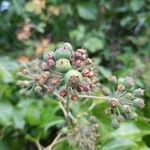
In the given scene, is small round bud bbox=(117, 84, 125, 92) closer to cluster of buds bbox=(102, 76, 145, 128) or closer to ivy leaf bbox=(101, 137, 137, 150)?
cluster of buds bbox=(102, 76, 145, 128)

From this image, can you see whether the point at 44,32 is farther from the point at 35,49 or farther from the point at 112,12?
the point at 112,12

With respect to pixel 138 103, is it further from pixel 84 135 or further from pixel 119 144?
pixel 119 144

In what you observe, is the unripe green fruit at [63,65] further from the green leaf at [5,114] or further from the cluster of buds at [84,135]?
the green leaf at [5,114]

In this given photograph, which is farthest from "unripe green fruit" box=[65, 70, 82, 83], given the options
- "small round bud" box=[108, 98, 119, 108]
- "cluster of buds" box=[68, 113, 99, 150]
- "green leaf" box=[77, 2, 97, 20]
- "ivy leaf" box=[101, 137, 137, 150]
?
"green leaf" box=[77, 2, 97, 20]

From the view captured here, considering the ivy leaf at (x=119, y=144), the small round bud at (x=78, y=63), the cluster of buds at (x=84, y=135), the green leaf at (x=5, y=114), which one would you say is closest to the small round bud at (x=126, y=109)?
the small round bud at (x=78, y=63)

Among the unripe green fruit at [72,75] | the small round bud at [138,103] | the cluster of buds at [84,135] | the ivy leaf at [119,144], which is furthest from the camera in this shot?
the ivy leaf at [119,144]

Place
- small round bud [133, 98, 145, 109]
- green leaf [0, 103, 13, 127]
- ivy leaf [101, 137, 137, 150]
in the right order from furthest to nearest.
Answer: green leaf [0, 103, 13, 127], ivy leaf [101, 137, 137, 150], small round bud [133, 98, 145, 109]

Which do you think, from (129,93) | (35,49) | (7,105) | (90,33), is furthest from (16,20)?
(129,93)

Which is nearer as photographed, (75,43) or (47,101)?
(47,101)
